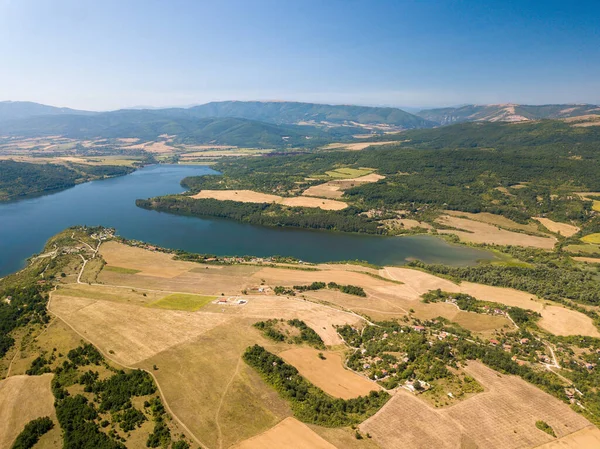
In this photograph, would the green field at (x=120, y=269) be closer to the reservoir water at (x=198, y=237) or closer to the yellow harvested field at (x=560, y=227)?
the reservoir water at (x=198, y=237)

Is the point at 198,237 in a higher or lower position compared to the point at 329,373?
lower

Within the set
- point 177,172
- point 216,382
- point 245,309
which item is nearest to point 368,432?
point 216,382

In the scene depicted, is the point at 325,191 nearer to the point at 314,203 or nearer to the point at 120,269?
the point at 314,203

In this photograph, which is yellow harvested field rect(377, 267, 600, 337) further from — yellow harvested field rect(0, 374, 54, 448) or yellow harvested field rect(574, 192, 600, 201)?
yellow harvested field rect(574, 192, 600, 201)

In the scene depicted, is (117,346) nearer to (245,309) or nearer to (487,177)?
(245,309)

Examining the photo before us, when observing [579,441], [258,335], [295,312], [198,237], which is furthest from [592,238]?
[198,237]
